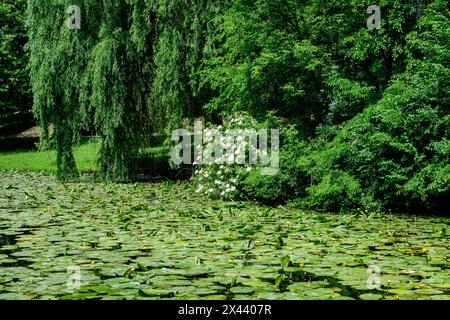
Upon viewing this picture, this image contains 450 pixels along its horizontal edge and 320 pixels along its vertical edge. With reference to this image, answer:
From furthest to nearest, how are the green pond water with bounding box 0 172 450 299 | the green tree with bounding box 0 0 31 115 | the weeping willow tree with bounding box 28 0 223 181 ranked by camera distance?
1. the green tree with bounding box 0 0 31 115
2. the weeping willow tree with bounding box 28 0 223 181
3. the green pond water with bounding box 0 172 450 299

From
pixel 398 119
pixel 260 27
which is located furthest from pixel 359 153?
pixel 260 27

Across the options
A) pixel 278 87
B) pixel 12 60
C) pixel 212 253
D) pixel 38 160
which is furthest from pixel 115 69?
pixel 12 60

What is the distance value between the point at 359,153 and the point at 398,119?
83cm

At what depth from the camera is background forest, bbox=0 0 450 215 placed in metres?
9.32

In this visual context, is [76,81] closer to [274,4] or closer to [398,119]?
[274,4]

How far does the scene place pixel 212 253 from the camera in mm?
5988

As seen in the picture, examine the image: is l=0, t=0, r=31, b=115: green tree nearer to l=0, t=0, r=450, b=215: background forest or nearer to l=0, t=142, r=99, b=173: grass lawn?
l=0, t=142, r=99, b=173: grass lawn

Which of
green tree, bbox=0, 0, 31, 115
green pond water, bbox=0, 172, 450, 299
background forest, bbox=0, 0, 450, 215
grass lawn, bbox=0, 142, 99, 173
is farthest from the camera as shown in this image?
green tree, bbox=0, 0, 31, 115

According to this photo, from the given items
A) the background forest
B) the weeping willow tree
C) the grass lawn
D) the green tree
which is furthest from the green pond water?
the green tree

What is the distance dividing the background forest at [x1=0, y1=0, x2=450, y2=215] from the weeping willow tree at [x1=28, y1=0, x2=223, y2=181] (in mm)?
31

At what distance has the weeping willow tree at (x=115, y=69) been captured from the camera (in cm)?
1373

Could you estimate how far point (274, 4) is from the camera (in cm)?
1127

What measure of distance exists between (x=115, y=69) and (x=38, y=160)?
34.0ft

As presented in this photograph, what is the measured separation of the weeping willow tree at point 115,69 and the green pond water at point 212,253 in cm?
401
